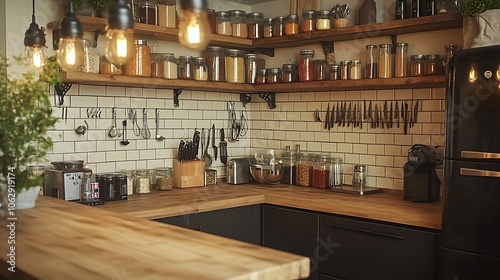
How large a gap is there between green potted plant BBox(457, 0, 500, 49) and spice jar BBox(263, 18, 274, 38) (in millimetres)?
1666

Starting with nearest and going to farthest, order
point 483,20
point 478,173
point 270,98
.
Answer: point 478,173 → point 483,20 → point 270,98

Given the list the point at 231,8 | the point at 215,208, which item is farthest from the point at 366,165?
the point at 231,8

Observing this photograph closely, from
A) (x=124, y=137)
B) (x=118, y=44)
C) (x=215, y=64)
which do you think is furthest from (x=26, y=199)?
(x=215, y=64)

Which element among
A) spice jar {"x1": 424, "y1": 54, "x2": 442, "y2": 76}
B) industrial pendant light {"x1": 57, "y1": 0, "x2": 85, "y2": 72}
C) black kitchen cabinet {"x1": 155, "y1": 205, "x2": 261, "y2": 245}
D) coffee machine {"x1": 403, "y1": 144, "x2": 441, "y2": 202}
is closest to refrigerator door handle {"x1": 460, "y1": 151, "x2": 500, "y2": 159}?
coffee machine {"x1": 403, "y1": 144, "x2": 441, "y2": 202}

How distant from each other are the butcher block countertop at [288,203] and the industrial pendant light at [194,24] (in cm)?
163

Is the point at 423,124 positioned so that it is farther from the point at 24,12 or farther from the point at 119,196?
the point at 24,12

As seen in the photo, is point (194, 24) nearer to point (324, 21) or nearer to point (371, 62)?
point (371, 62)

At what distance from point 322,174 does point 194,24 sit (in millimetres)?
2593

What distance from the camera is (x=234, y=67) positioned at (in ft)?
14.4

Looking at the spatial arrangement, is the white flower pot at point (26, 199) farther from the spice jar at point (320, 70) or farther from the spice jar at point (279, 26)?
the spice jar at point (279, 26)

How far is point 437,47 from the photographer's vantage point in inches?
146

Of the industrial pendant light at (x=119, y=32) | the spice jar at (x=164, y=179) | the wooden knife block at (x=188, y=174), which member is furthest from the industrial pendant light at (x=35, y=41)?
the wooden knife block at (x=188, y=174)

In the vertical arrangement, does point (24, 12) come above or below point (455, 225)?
above

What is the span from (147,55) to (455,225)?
2245mm
